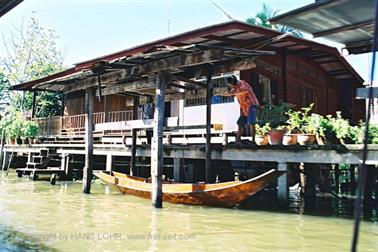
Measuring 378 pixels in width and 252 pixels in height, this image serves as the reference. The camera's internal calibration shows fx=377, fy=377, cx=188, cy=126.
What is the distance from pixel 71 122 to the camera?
57.4 feet

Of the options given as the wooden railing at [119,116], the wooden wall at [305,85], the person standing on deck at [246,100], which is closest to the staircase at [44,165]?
the wooden railing at [119,116]

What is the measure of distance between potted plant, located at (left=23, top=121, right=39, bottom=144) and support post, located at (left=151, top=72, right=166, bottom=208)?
37.0 feet

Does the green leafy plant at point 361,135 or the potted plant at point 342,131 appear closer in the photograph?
the green leafy plant at point 361,135

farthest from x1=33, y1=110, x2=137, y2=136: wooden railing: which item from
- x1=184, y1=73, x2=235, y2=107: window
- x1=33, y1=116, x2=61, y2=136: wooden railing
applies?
x1=184, y1=73, x2=235, y2=107: window

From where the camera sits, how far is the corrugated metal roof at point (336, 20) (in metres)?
3.28

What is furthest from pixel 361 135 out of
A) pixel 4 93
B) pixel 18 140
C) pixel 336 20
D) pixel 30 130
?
pixel 4 93

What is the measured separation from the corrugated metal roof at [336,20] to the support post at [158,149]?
191 inches

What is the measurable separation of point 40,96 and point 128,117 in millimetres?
9670

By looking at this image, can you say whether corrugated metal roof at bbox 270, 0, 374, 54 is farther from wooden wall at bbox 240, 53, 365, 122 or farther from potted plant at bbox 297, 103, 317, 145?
wooden wall at bbox 240, 53, 365, 122

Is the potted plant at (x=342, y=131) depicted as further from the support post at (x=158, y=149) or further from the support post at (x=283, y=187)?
the support post at (x=158, y=149)

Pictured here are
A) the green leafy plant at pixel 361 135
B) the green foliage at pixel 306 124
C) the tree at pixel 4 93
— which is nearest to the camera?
the green leafy plant at pixel 361 135

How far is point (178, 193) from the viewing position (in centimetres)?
845

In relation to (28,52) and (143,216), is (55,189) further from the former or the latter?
(28,52)

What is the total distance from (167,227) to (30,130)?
13.4 metres
